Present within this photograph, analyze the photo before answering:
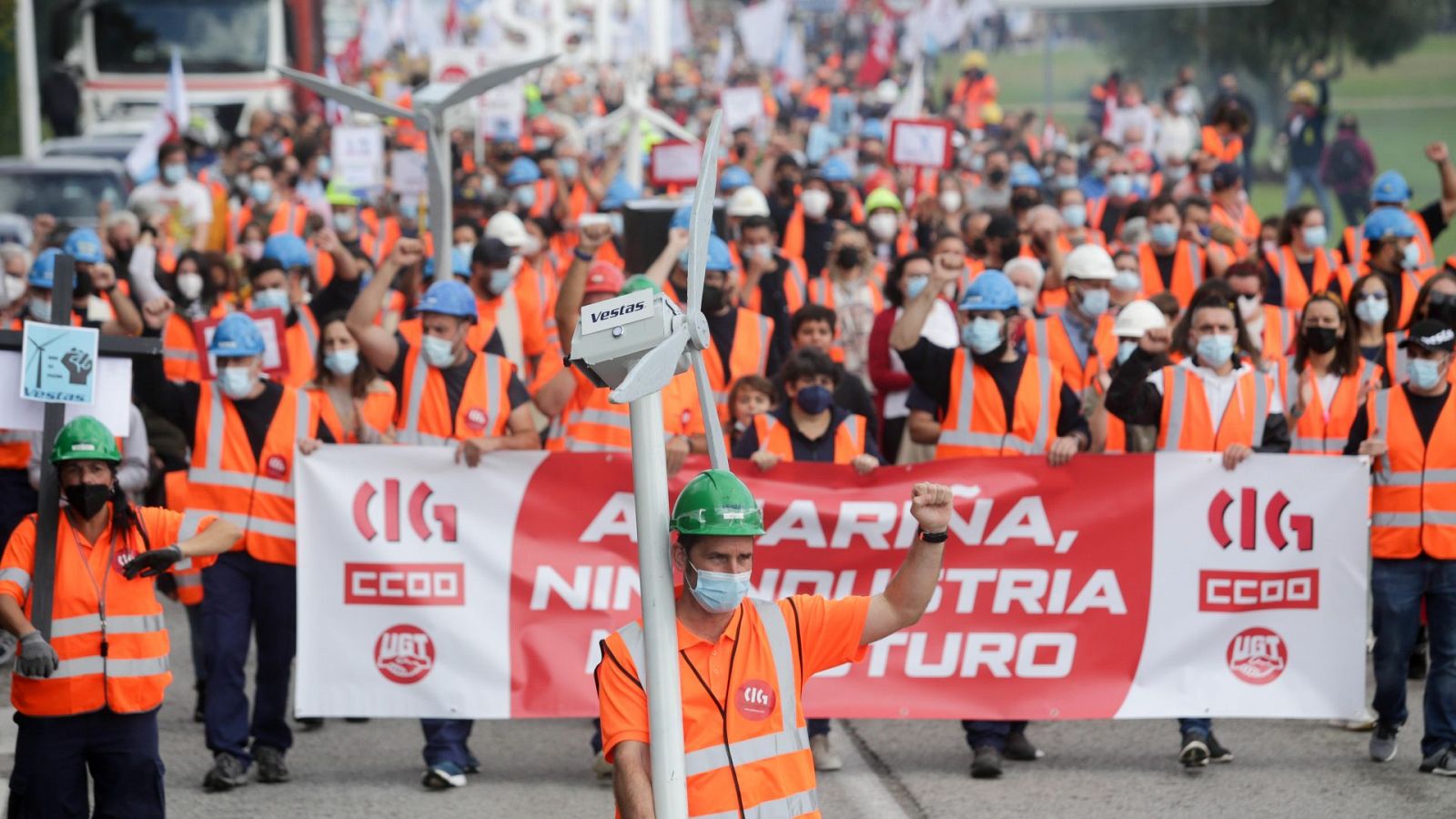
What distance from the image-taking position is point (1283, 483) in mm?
9070

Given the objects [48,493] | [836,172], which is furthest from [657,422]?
[836,172]

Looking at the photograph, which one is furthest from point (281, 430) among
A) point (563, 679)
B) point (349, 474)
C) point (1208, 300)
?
point (1208, 300)

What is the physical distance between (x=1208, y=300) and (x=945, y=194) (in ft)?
34.3

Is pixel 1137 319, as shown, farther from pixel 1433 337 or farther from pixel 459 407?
pixel 459 407

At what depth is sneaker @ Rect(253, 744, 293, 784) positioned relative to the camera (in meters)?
9.16

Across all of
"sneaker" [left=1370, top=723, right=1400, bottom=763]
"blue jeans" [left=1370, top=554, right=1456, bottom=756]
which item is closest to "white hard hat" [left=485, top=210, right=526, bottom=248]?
"blue jeans" [left=1370, top=554, right=1456, bottom=756]

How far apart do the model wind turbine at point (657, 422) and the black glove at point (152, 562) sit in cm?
275

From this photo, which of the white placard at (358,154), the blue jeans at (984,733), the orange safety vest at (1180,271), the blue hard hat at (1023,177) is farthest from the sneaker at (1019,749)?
the white placard at (358,154)

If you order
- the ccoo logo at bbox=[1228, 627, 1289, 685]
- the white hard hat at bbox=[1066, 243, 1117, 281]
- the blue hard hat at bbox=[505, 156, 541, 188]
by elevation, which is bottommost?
the ccoo logo at bbox=[1228, 627, 1289, 685]

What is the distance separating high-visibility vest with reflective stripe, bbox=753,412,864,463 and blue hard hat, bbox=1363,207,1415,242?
5052 mm

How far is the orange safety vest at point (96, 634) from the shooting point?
23.8ft

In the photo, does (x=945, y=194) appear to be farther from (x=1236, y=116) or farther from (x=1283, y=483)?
(x=1283, y=483)

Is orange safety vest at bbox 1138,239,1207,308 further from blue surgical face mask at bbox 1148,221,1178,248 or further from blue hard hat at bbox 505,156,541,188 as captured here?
blue hard hat at bbox 505,156,541,188

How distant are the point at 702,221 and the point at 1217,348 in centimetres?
481
